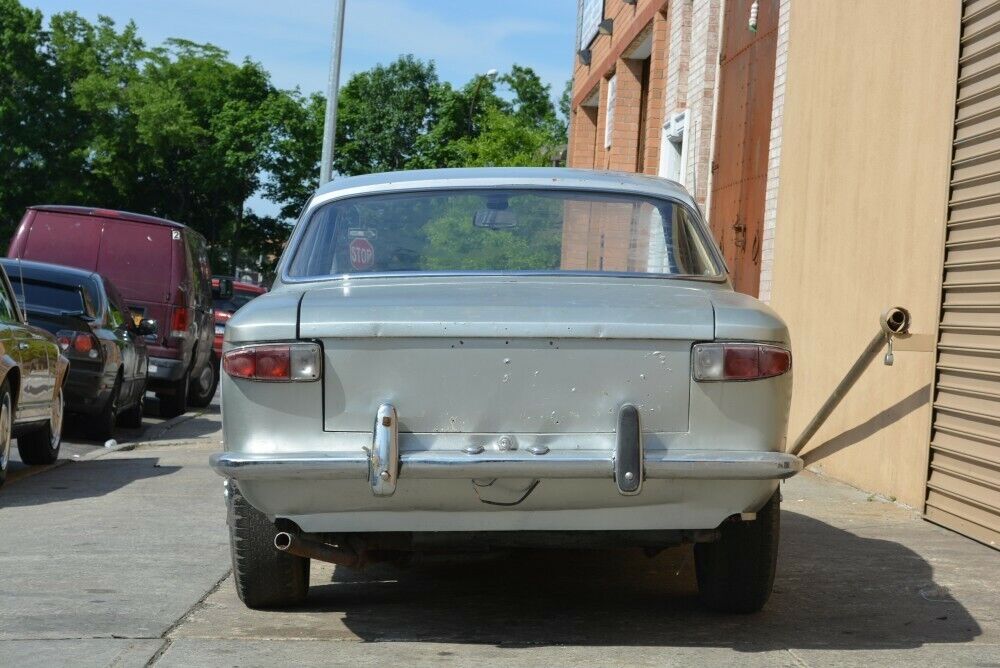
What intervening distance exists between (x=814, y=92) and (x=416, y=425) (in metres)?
7.50

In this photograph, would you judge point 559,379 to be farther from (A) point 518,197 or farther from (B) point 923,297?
(B) point 923,297

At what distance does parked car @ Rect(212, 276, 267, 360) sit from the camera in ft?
66.8

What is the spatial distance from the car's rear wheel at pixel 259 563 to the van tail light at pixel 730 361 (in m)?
1.63

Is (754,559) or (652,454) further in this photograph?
(754,559)

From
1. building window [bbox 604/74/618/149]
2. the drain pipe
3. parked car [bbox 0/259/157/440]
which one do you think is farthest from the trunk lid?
building window [bbox 604/74/618/149]

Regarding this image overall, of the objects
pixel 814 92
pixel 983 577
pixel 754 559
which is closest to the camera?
pixel 754 559

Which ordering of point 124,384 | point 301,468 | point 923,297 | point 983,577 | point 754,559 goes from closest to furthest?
point 301,468, point 754,559, point 983,577, point 923,297, point 124,384

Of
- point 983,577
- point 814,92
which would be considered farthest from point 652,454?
point 814,92

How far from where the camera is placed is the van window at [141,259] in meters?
17.2

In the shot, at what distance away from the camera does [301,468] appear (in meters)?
4.75

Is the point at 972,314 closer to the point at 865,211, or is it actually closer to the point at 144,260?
the point at 865,211

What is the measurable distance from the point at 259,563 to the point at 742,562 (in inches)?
68.8

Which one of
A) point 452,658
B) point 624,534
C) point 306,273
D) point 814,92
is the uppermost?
point 814,92

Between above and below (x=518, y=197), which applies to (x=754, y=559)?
below
